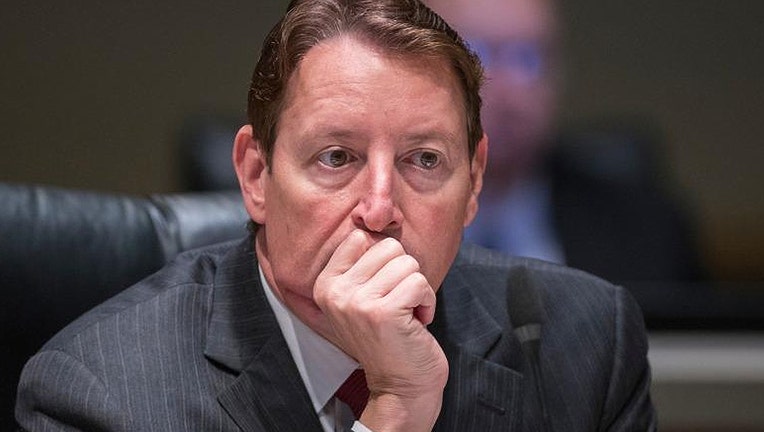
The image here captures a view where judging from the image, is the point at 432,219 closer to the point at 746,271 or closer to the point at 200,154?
the point at 200,154

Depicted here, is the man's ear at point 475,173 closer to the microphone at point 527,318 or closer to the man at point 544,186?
the microphone at point 527,318

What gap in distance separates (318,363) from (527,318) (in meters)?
0.37

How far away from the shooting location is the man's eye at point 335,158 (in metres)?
1.78

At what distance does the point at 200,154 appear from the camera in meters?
3.74

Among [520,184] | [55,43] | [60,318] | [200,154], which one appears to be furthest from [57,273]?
[55,43]

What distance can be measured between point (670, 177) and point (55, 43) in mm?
1998

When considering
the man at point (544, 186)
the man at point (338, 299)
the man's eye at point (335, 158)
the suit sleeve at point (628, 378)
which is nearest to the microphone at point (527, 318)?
the man at point (338, 299)

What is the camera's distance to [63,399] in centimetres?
182

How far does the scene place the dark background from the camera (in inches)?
162

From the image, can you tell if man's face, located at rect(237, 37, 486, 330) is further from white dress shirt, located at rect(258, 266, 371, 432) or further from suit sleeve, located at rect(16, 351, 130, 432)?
suit sleeve, located at rect(16, 351, 130, 432)

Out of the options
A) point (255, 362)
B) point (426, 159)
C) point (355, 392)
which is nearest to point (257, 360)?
point (255, 362)

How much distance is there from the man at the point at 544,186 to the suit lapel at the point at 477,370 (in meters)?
1.46

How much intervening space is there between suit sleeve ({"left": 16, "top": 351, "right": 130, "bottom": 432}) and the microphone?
64cm

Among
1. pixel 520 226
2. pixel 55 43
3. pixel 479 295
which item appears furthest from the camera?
pixel 55 43
